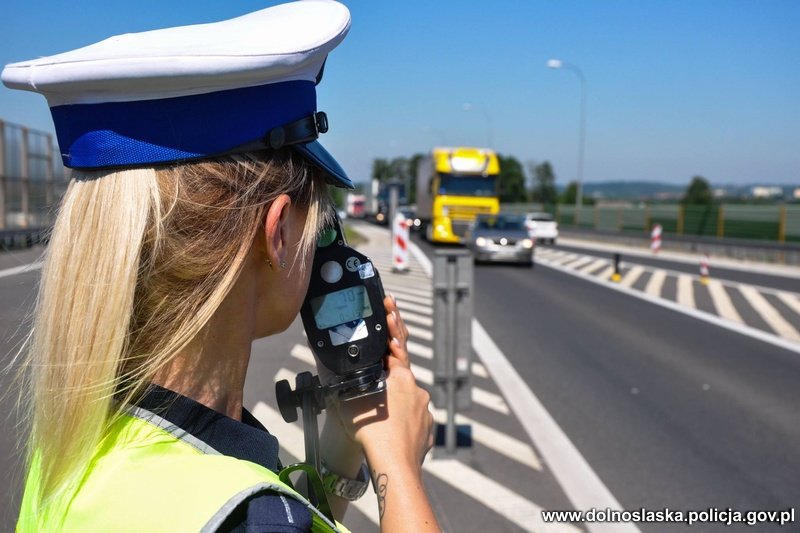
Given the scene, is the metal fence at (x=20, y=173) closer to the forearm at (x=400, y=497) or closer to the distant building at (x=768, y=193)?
the forearm at (x=400, y=497)

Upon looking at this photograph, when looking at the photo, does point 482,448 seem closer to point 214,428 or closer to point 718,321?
point 214,428

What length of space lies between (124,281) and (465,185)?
32336 mm

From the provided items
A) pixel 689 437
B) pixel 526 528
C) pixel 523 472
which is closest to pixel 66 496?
pixel 526 528

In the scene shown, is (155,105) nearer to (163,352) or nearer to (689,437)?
(163,352)

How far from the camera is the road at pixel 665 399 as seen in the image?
208 inches

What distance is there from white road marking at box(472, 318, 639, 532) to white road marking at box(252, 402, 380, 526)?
1.24m

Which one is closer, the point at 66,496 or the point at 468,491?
the point at 66,496

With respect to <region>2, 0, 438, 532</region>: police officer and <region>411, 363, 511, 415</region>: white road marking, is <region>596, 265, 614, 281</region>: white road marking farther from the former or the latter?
<region>2, 0, 438, 532</region>: police officer

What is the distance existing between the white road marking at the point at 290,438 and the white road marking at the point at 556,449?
124 centimetres

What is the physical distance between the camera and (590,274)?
21344 millimetres

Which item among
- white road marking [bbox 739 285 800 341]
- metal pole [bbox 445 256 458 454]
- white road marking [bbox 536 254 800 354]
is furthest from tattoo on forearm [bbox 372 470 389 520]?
white road marking [bbox 739 285 800 341]

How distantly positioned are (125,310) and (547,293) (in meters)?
15.9

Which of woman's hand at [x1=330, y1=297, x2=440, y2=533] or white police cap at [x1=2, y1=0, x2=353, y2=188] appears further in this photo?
woman's hand at [x1=330, y1=297, x2=440, y2=533]

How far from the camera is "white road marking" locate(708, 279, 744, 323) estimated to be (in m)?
13.1
